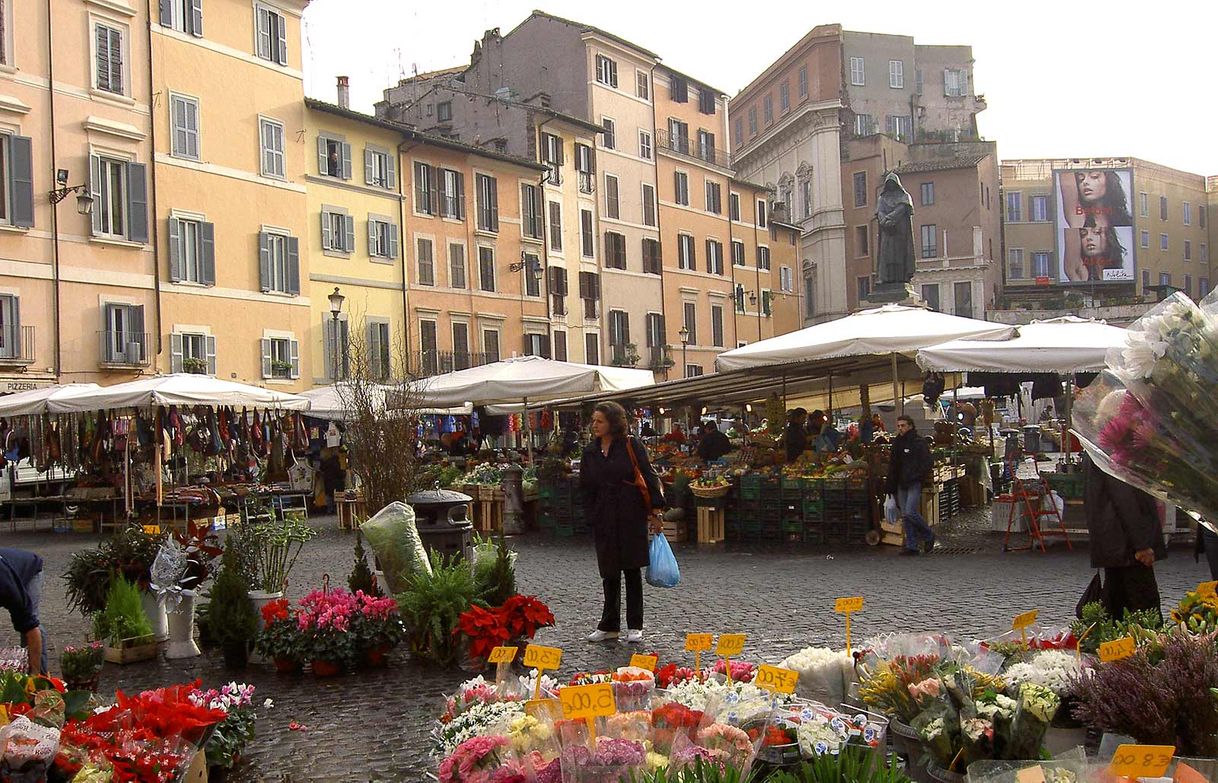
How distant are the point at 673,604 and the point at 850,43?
6338 cm

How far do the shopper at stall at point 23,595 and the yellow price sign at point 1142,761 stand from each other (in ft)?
16.3

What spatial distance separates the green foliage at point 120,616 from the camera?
853 cm

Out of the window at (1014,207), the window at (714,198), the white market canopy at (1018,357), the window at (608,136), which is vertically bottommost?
the white market canopy at (1018,357)

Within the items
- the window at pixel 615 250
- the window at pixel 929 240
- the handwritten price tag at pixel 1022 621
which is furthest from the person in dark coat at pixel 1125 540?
the window at pixel 929 240

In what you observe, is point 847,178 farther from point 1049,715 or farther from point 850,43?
point 1049,715

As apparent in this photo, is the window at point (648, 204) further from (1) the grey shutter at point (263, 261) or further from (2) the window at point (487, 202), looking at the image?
(1) the grey shutter at point (263, 261)

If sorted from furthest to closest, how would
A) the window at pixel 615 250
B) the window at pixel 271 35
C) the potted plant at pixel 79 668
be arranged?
1. the window at pixel 615 250
2. the window at pixel 271 35
3. the potted plant at pixel 79 668

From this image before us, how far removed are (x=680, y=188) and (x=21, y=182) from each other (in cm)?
3142

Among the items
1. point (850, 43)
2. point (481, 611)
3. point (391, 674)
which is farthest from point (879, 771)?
point (850, 43)

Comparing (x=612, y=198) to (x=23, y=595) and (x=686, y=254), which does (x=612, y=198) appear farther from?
(x=23, y=595)

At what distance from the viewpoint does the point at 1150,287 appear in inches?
2741

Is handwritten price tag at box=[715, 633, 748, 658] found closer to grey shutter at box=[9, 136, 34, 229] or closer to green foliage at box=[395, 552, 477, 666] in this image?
green foliage at box=[395, 552, 477, 666]

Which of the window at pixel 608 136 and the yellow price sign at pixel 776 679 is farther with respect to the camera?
the window at pixel 608 136

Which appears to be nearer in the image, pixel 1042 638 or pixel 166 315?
pixel 1042 638
